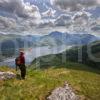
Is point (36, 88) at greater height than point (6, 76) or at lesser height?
lesser

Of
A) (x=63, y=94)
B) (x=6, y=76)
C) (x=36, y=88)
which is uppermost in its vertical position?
(x=6, y=76)

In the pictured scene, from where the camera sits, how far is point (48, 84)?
27281 millimetres

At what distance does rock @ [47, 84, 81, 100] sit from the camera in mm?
24562

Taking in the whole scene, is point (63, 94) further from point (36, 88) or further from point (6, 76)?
point (6, 76)

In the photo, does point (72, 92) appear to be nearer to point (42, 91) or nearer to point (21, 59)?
point (42, 91)

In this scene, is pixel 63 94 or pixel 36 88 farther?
pixel 36 88

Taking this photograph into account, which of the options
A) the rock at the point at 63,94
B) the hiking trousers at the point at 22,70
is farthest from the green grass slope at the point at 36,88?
the rock at the point at 63,94

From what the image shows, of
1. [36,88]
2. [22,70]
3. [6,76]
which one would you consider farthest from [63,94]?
[6,76]

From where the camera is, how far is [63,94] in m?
25.0

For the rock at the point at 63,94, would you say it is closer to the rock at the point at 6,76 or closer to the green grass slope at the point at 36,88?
the green grass slope at the point at 36,88

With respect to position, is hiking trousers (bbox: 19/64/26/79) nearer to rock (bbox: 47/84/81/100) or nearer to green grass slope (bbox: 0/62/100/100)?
green grass slope (bbox: 0/62/100/100)

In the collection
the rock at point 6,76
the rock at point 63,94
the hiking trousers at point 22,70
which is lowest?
the rock at point 63,94

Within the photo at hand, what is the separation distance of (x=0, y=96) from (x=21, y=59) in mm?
5376

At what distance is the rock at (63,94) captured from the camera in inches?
967
